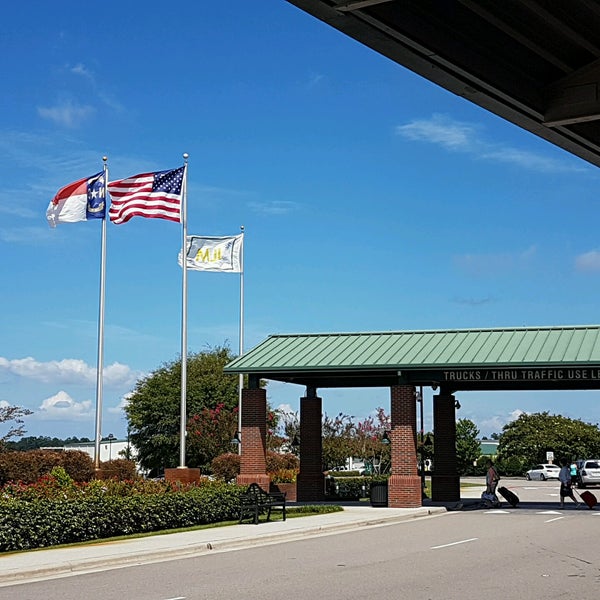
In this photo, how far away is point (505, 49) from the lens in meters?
6.91

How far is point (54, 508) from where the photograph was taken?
778 inches

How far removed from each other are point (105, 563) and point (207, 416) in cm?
3968

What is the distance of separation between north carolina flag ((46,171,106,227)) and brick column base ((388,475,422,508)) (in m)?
13.6

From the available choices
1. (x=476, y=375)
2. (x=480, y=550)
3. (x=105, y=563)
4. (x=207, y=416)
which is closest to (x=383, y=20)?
(x=105, y=563)

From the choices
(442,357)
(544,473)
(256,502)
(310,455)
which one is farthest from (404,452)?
(544,473)

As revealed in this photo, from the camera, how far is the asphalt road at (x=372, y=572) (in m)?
13.0

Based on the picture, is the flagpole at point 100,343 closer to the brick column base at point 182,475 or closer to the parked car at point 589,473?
the brick column base at point 182,475

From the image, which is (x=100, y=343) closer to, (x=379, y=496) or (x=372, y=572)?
(x=379, y=496)

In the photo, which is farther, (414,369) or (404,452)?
(404,452)

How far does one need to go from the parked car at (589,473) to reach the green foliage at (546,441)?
924 inches

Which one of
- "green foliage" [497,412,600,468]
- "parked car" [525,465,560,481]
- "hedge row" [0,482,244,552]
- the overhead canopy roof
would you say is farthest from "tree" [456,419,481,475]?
the overhead canopy roof

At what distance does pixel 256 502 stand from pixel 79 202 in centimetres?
1388

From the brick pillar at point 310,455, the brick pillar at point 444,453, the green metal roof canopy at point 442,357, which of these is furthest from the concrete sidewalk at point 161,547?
the brick pillar at point 310,455

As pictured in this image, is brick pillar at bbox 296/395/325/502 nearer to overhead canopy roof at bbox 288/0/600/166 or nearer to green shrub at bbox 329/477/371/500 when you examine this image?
green shrub at bbox 329/477/371/500
